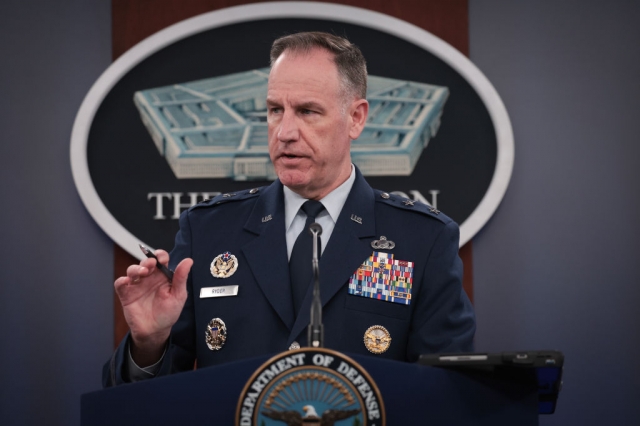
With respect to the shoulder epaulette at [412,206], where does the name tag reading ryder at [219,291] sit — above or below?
below

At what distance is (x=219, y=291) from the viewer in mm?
1568

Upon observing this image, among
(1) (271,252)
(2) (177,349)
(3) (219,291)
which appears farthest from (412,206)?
(2) (177,349)

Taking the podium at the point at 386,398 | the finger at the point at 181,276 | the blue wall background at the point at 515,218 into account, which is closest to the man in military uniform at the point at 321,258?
the finger at the point at 181,276

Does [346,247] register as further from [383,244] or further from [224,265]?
[224,265]

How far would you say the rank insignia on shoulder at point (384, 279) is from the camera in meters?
1.53

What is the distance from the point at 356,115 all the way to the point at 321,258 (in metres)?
0.38

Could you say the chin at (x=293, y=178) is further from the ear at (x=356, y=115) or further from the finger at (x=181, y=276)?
the finger at (x=181, y=276)

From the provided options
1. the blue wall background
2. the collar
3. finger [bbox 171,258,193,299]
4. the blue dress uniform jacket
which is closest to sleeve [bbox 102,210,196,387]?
the blue dress uniform jacket

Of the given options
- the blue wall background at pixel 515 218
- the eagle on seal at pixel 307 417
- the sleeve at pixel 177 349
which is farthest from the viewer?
the blue wall background at pixel 515 218

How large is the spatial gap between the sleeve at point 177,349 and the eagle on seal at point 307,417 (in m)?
0.53

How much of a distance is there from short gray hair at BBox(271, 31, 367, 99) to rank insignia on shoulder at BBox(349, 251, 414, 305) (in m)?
0.39

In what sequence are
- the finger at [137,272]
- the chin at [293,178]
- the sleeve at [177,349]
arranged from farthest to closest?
the chin at [293,178] → the sleeve at [177,349] → the finger at [137,272]

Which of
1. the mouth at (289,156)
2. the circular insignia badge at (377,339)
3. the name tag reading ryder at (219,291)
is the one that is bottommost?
the circular insignia badge at (377,339)

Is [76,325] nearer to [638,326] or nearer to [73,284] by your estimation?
[73,284]
